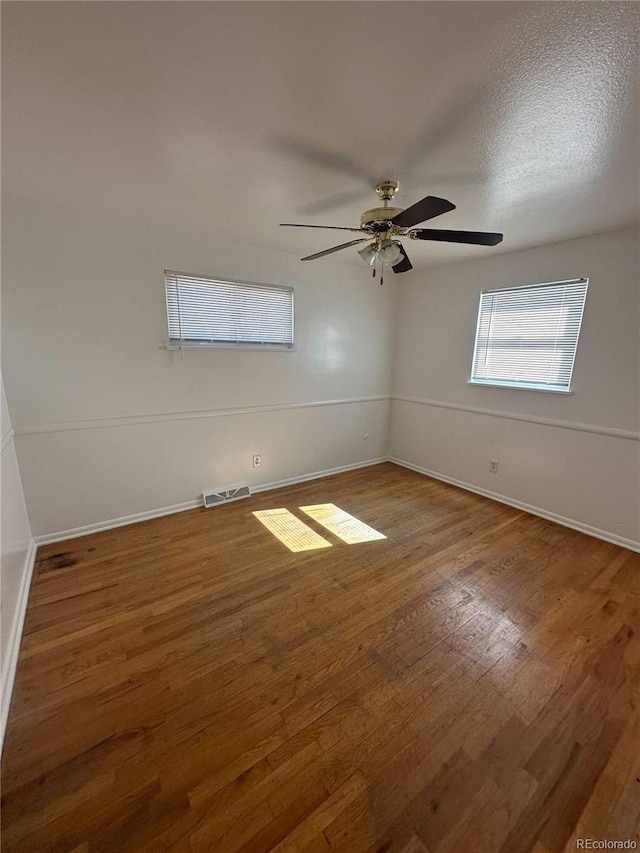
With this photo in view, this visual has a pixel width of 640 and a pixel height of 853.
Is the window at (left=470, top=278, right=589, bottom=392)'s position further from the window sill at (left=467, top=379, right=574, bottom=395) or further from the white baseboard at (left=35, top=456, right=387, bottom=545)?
the white baseboard at (left=35, top=456, right=387, bottom=545)

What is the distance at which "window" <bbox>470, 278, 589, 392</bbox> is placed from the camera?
280 centimetres

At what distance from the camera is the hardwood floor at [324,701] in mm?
1090

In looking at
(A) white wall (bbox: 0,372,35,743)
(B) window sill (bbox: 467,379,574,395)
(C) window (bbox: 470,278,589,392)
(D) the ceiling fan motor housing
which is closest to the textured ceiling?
(D) the ceiling fan motor housing

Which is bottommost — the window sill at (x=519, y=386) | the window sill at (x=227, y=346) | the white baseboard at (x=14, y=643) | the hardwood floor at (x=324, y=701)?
the hardwood floor at (x=324, y=701)

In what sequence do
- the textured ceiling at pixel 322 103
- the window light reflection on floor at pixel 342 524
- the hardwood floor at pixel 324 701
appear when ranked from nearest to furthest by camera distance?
1. the textured ceiling at pixel 322 103
2. the hardwood floor at pixel 324 701
3. the window light reflection on floor at pixel 342 524

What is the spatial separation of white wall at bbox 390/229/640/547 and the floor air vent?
217 centimetres

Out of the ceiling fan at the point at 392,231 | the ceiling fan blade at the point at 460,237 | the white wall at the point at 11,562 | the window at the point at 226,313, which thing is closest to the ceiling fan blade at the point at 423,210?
the ceiling fan at the point at 392,231

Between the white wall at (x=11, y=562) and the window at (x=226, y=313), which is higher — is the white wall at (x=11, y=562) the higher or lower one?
the lower one

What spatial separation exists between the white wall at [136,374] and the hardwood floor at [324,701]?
61 cm

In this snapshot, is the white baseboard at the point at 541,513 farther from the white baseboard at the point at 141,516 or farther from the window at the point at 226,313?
the window at the point at 226,313

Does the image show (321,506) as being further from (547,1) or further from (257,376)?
(547,1)

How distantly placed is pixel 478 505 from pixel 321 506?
156 cm

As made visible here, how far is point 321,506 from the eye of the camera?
324 cm

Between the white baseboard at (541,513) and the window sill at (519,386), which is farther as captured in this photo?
the window sill at (519,386)
